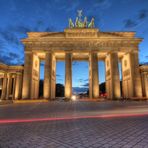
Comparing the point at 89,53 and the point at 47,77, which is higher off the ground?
the point at 89,53

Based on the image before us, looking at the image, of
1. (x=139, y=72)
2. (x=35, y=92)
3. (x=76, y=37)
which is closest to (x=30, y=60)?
(x=35, y=92)

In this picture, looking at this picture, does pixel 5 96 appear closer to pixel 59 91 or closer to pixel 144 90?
pixel 144 90

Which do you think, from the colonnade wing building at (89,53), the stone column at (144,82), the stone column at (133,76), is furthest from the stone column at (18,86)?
the stone column at (144,82)

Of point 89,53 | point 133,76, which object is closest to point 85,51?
point 89,53

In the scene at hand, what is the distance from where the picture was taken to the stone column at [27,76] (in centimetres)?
4275

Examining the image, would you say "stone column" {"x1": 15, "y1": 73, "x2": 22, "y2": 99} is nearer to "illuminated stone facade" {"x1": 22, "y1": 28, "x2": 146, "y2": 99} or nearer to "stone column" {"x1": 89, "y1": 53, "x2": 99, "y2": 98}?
"illuminated stone facade" {"x1": 22, "y1": 28, "x2": 146, "y2": 99}

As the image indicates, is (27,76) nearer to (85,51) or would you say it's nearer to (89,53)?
(85,51)

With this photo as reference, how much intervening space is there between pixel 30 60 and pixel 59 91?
63525 mm

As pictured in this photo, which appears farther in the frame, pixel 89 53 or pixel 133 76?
pixel 89 53

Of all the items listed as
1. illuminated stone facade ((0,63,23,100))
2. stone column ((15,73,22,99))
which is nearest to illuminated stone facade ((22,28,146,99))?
stone column ((15,73,22,99))

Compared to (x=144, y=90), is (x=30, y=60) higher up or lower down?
higher up

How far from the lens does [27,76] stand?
4388cm

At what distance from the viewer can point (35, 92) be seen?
48750mm

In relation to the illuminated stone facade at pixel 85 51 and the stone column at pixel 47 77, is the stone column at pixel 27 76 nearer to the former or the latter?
the illuminated stone facade at pixel 85 51
